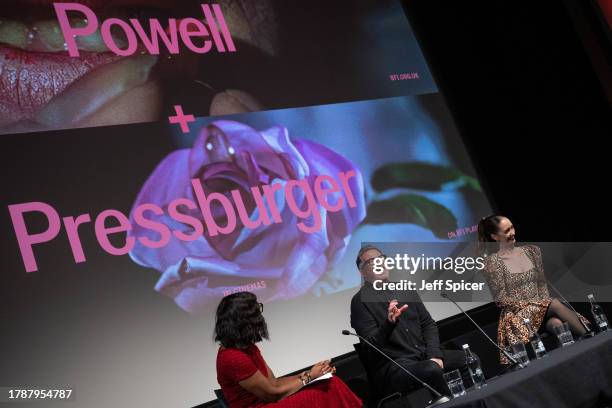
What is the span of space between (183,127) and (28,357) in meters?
1.53

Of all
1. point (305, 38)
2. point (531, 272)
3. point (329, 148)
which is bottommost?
point (531, 272)

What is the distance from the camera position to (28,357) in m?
3.58

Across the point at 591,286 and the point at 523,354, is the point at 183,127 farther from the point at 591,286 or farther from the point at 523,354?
the point at 591,286

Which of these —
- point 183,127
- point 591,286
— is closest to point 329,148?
point 183,127

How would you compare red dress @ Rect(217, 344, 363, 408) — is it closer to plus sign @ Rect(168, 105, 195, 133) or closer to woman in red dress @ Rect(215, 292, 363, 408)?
woman in red dress @ Rect(215, 292, 363, 408)

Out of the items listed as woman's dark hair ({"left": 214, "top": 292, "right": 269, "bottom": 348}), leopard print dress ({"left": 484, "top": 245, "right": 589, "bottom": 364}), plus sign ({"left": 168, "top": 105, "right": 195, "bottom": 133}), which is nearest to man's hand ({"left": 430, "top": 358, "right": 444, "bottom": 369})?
leopard print dress ({"left": 484, "top": 245, "right": 589, "bottom": 364})

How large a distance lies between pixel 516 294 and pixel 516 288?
3 centimetres

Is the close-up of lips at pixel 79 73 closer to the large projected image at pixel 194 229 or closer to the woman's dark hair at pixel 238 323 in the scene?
the large projected image at pixel 194 229

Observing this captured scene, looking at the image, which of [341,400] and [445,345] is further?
[445,345]

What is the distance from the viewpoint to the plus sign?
169 inches

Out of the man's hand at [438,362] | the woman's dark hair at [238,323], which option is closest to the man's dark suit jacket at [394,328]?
the man's hand at [438,362]

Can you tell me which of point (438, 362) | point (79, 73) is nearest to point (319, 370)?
point (438, 362)

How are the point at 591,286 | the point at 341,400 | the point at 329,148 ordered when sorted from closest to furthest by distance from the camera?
the point at 341,400 < the point at 329,148 < the point at 591,286

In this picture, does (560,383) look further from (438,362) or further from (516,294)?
(516,294)
